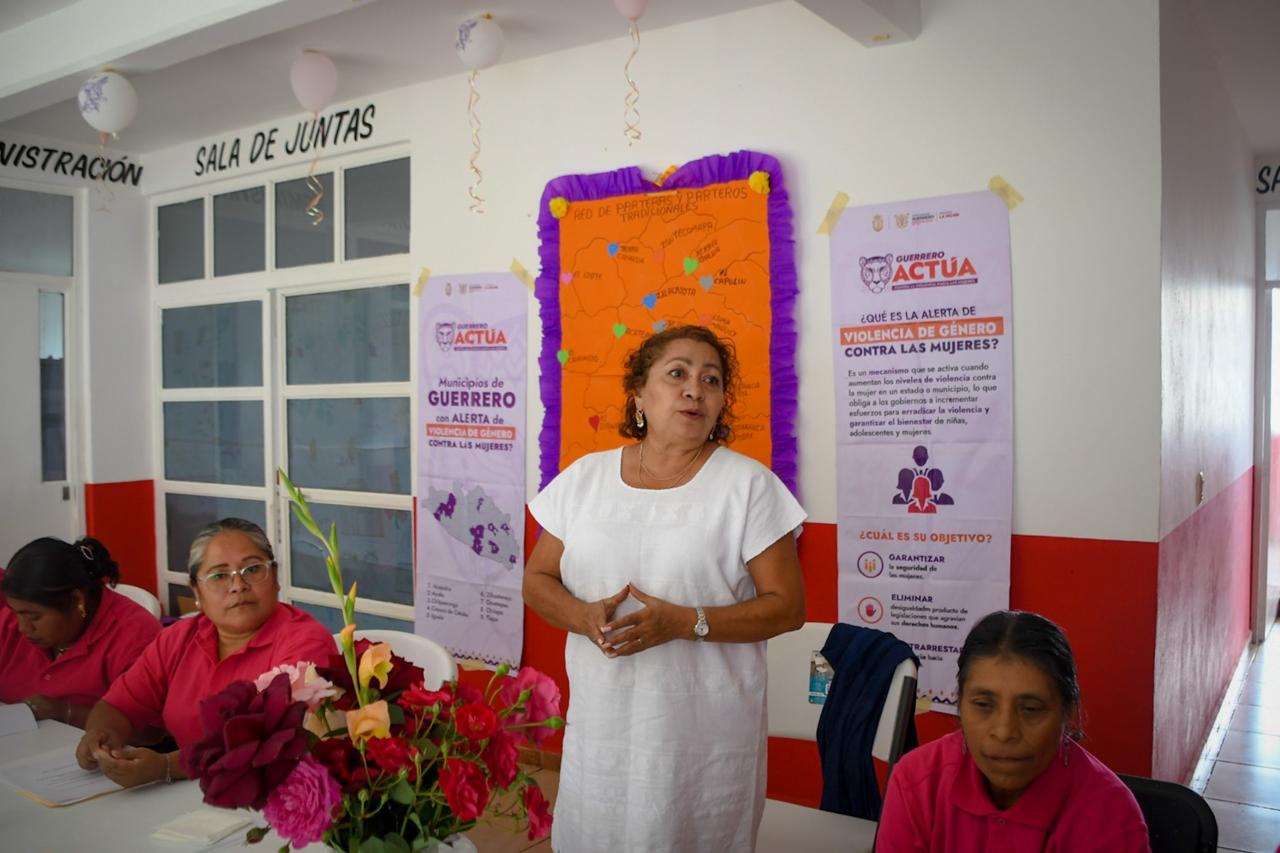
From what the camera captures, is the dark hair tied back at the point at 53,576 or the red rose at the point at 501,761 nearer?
the red rose at the point at 501,761

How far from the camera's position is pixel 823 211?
3340mm

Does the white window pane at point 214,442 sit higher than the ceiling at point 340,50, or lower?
lower

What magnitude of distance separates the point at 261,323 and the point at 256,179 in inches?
29.0

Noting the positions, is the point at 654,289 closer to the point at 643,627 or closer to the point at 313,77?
the point at 313,77

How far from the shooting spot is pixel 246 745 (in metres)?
1.18

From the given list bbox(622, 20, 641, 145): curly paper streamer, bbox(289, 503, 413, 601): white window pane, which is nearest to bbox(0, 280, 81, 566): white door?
bbox(289, 503, 413, 601): white window pane

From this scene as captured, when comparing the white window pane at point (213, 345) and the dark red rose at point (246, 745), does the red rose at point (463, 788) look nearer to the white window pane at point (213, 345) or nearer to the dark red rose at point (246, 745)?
the dark red rose at point (246, 745)

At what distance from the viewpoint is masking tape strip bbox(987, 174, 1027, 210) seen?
9.75 feet

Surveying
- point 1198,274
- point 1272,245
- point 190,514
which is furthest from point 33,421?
point 1272,245

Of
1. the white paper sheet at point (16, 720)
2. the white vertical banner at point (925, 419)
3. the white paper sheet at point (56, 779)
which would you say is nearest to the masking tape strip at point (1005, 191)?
the white vertical banner at point (925, 419)

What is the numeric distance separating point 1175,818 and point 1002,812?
0.29 metres

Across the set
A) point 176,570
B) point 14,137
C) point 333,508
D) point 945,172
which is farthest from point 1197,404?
point 14,137

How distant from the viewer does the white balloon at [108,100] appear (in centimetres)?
386

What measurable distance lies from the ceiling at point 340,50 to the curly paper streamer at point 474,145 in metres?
0.11
